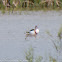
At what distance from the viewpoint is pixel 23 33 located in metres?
7.35

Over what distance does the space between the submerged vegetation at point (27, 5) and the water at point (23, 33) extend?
527 mm

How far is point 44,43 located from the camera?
20.7ft

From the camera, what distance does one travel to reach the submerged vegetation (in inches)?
412

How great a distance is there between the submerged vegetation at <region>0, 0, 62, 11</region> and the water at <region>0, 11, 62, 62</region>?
527 millimetres

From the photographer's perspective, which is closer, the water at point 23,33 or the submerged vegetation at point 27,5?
the water at point 23,33

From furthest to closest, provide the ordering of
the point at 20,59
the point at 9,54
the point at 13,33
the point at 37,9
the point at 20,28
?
the point at 37,9, the point at 20,28, the point at 13,33, the point at 9,54, the point at 20,59

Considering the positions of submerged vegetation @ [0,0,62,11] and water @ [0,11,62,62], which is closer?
water @ [0,11,62,62]

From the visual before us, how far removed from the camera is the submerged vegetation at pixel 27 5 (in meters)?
10.5

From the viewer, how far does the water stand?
18.3ft

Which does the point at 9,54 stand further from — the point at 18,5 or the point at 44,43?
the point at 18,5

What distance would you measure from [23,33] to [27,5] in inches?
129

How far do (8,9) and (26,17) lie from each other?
1.21 meters

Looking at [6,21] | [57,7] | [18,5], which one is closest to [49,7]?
[57,7]

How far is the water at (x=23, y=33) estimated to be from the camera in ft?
18.3
